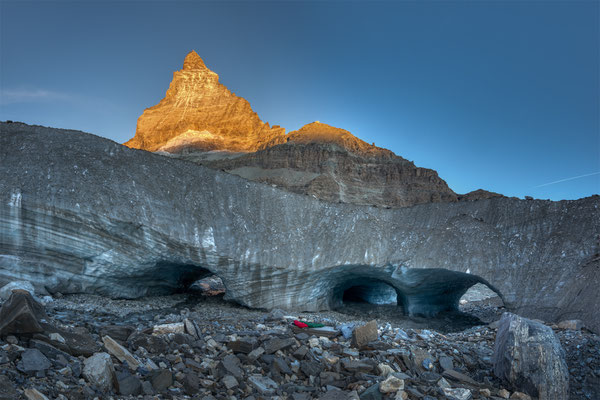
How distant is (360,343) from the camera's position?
6.12 m

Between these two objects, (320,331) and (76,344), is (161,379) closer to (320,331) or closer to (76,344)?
(76,344)

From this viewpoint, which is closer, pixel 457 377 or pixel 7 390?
pixel 7 390

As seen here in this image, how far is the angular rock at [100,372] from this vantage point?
3705 mm

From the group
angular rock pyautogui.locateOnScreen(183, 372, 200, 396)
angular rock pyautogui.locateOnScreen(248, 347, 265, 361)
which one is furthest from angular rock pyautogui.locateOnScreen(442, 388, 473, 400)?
angular rock pyautogui.locateOnScreen(183, 372, 200, 396)

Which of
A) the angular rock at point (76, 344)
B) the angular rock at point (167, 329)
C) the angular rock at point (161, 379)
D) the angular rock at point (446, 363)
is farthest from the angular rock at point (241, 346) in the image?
the angular rock at point (446, 363)

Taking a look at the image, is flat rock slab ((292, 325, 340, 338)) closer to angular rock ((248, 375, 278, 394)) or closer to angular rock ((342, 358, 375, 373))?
angular rock ((342, 358, 375, 373))

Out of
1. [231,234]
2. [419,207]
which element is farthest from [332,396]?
[419,207]

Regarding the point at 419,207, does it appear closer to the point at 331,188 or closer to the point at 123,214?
the point at 123,214

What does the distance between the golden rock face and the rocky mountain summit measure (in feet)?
0.87

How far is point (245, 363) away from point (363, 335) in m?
2.17

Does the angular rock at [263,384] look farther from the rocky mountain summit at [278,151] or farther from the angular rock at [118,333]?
the rocky mountain summit at [278,151]

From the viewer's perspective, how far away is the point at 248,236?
12641 mm

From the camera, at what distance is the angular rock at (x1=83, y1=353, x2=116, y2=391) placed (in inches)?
146

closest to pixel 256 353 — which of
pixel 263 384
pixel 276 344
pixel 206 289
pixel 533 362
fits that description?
pixel 276 344
